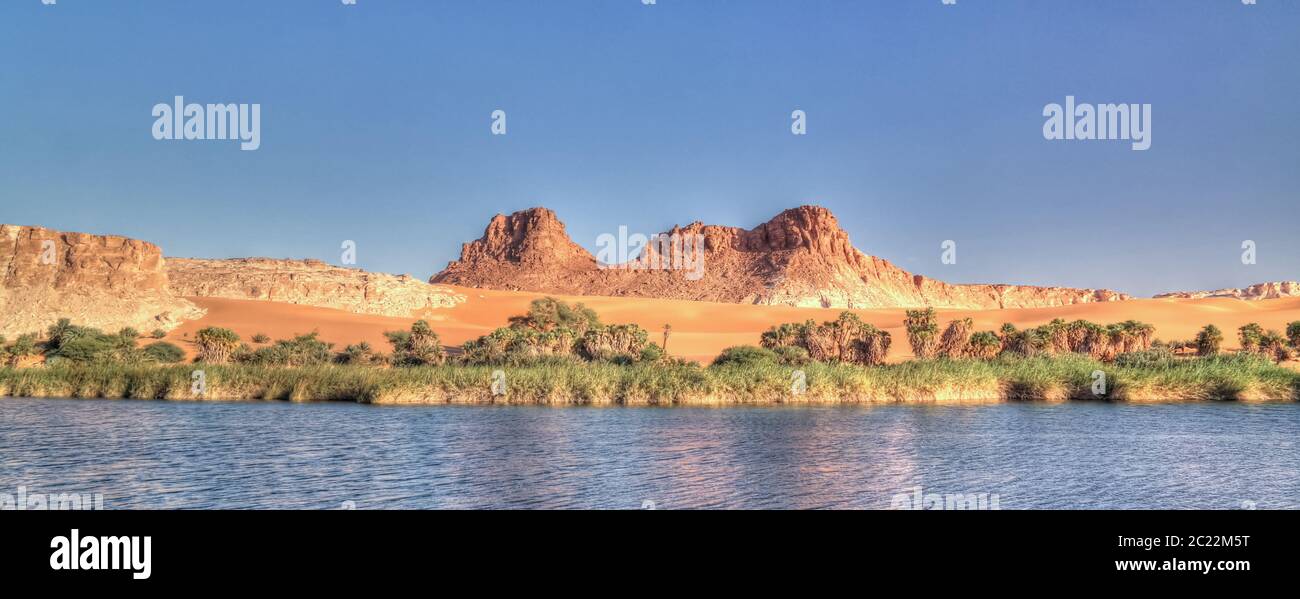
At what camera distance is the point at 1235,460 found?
15453 mm

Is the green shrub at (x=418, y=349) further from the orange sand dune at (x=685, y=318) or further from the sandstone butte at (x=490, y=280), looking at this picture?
the sandstone butte at (x=490, y=280)

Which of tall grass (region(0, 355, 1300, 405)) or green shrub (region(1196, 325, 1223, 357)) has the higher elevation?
green shrub (region(1196, 325, 1223, 357))

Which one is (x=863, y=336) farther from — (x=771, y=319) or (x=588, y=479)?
(x=771, y=319)

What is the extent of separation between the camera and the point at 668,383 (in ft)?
83.3

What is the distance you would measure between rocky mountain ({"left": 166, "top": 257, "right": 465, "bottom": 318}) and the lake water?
54.3 metres

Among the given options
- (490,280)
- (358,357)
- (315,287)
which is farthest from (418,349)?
(490,280)

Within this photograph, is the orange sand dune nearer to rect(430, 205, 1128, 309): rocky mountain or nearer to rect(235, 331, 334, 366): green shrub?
rect(235, 331, 334, 366): green shrub

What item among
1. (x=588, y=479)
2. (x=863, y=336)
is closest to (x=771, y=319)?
(x=863, y=336)

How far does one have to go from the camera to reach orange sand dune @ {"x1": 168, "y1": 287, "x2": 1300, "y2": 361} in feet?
188

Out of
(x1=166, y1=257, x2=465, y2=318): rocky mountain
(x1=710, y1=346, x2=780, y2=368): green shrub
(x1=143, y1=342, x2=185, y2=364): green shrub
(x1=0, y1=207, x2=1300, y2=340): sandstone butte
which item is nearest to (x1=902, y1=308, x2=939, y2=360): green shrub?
(x1=710, y1=346, x2=780, y2=368): green shrub

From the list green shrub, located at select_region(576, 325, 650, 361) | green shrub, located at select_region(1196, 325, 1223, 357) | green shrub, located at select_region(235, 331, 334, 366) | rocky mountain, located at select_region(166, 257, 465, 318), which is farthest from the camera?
rocky mountain, located at select_region(166, 257, 465, 318)

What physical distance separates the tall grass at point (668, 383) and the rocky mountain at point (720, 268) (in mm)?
98401
